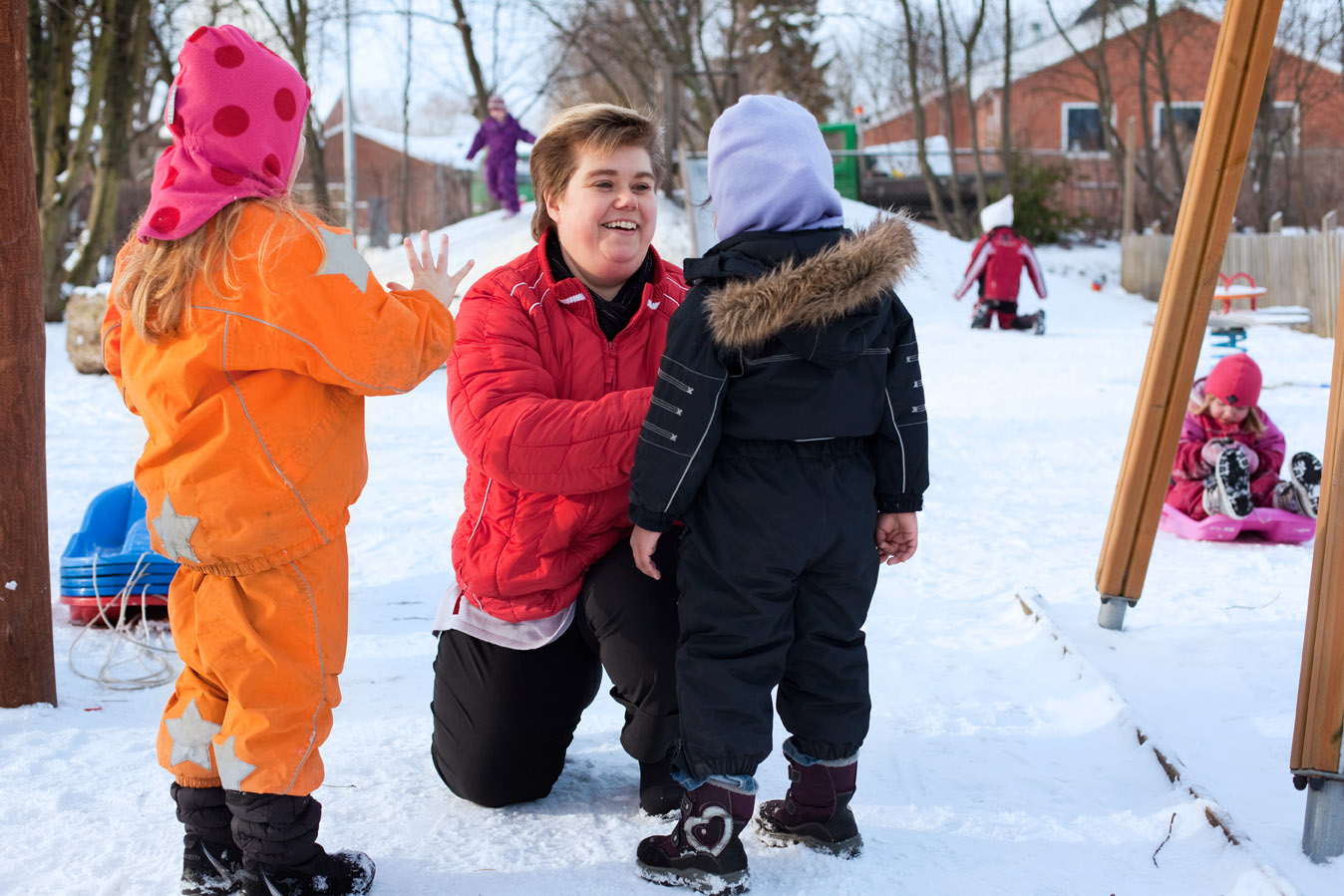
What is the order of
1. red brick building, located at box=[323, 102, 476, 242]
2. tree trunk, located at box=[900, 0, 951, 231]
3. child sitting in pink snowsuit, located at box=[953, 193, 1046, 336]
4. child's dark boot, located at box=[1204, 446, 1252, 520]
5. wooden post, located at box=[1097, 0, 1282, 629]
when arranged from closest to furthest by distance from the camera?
wooden post, located at box=[1097, 0, 1282, 629], child's dark boot, located at box=[1204, 446, 1252, 520], child sitting in pink snowsuit, located at box=[953, 193, 1046, 336], tree trunk, located at box=[900, 0, 951, 231], red brick building, located at box=[323, 102, 476, 242]

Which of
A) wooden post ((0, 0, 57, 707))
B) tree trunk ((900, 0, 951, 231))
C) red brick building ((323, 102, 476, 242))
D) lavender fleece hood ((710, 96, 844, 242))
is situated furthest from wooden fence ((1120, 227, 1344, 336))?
red brick building ((323, 102, 476, 242))

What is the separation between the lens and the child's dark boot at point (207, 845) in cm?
212

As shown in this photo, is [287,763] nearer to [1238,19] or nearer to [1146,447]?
[1146,447]

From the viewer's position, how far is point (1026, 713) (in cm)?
310

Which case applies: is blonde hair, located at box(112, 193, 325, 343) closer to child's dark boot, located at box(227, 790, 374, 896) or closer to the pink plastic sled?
child's dark boot, located at box(227, 790, 374, 896)

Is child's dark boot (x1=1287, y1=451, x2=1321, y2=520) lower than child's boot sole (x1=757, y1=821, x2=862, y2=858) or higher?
higher

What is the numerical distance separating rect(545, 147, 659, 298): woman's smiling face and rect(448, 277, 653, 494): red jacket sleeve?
0.78 ft

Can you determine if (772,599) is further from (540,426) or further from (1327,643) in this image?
(1327,643)

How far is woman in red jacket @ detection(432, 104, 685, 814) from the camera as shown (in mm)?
2465

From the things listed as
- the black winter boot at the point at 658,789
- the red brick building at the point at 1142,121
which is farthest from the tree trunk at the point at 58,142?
the red brick building at the point at 1142,121

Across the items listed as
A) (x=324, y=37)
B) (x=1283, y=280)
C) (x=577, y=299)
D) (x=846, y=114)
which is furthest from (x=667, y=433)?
(x=846, y=114)

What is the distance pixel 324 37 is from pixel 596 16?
255 inches

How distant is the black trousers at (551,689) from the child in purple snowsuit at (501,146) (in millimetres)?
13073

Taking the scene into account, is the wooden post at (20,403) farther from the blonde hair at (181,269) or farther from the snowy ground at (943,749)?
the blonde hair at (181,269)
